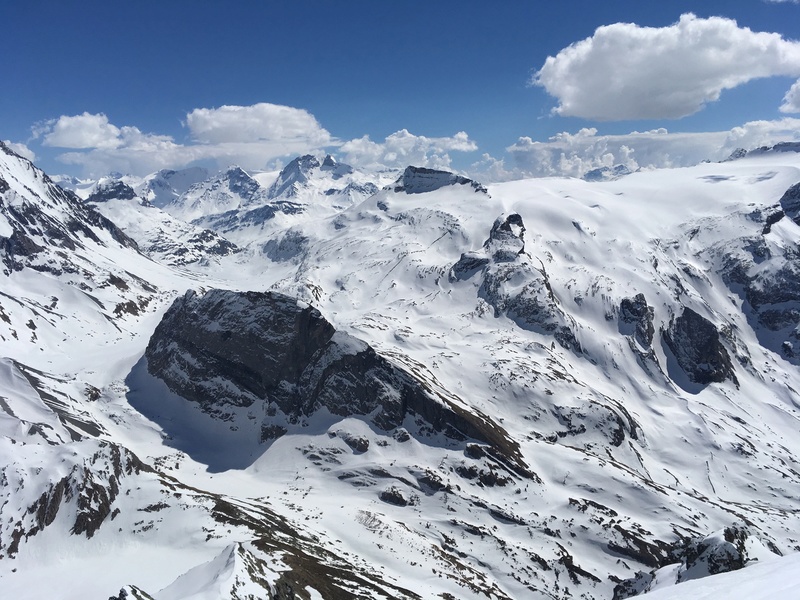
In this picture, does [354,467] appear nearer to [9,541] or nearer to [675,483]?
[9,541]

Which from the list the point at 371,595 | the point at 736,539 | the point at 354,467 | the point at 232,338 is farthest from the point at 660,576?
the point at 232,338

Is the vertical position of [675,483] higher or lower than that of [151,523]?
higher

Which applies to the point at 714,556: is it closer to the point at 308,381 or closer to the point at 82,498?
the point at 82,498

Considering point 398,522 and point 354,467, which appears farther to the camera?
point 354,467

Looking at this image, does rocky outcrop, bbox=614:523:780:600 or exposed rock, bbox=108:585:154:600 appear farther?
rocky outcrop, bbox=614:523:780:600

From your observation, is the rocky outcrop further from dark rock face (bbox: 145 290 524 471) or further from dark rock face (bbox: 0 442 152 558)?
dark rock face (bbox: 145 290 524 471)

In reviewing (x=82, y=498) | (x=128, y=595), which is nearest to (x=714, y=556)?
(x=128, y=595)

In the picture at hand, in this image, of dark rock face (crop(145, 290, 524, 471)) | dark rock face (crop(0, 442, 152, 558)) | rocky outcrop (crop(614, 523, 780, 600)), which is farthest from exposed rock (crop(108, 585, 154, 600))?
dark rock face (crop(145, 290, 524, 471))

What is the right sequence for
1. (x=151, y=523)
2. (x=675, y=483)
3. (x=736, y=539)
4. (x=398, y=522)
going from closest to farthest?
(x=736, y=539)
(x=151, y=523)
(x=398, y=522)
(x=675, y=483)

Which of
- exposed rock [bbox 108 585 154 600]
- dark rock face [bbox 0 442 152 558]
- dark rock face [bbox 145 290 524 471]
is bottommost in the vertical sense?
dark rock face [bbox 0 442 152 558]
